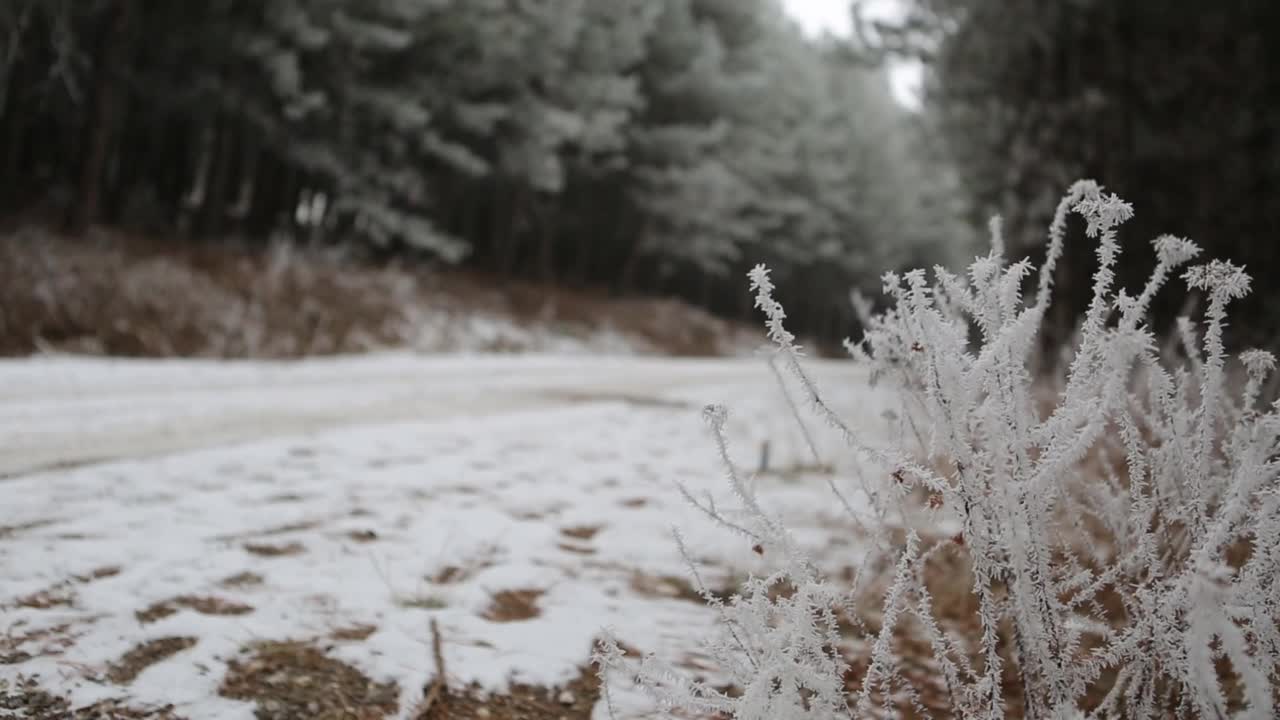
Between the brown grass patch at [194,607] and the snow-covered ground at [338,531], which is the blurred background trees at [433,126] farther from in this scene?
the brown grass patch at [194,607]

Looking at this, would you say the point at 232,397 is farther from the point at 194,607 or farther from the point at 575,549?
the point at 194,607

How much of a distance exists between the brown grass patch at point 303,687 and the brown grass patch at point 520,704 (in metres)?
0.10

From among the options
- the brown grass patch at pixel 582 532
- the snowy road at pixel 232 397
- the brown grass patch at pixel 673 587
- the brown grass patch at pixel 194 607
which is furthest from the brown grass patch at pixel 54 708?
the snowy road at pixel 232 397

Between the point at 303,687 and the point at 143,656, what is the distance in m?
0.32

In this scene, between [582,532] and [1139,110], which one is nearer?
[582,532]

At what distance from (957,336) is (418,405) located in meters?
4.31

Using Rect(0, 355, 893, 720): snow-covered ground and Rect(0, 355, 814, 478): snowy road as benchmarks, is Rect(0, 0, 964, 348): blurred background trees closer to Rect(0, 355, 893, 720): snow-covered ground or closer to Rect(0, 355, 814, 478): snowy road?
Rect(0, 355, 814, 478): snowy road

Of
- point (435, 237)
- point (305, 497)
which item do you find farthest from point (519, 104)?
point (305, 497)

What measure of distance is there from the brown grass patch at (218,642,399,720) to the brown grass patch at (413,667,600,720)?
0.10m

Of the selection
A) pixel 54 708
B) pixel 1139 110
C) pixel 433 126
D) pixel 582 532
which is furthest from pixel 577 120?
pixel 54 708

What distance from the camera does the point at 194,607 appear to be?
5.73 feet

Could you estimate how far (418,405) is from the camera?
16.5 feet

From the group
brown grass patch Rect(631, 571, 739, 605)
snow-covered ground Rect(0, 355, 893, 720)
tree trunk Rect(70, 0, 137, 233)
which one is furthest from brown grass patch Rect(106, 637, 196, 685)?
tree trunk Rect(70, 0, 137, 233)

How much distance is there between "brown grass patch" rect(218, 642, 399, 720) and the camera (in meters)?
1.43
